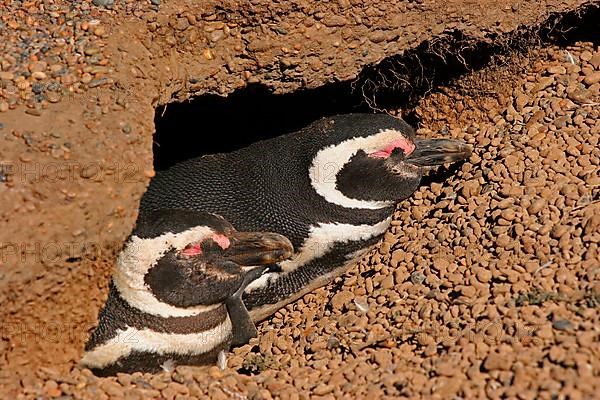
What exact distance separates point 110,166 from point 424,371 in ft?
5.11

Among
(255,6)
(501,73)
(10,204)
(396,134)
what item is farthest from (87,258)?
(501,73)

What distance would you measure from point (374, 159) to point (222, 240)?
3.44ft

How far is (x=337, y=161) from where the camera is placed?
5148 millimetres

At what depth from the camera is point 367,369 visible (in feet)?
13.1

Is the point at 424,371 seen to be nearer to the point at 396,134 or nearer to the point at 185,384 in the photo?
the point at 185,384

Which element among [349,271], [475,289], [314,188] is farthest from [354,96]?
[475,289]

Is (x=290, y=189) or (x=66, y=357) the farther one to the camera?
(x=290, y=189)

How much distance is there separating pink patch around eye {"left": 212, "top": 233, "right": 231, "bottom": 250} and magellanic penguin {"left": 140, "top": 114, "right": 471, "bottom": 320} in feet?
1.30

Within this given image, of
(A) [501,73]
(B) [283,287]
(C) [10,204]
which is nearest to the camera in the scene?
(C) [10,204]

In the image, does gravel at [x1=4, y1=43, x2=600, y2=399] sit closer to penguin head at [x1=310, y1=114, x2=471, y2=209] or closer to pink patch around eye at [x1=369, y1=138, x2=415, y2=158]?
penguin head at [x1=310, y1=114, x2=471, y2=209]

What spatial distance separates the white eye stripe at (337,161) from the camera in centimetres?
512

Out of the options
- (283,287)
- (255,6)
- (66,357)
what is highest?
(255,6)

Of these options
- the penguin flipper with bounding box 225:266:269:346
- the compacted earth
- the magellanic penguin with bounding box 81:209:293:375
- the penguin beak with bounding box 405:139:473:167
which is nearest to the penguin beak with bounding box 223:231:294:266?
the magellanic penguin with bounding box 81:209:293:375

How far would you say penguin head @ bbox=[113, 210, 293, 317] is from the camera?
4.53 metres
